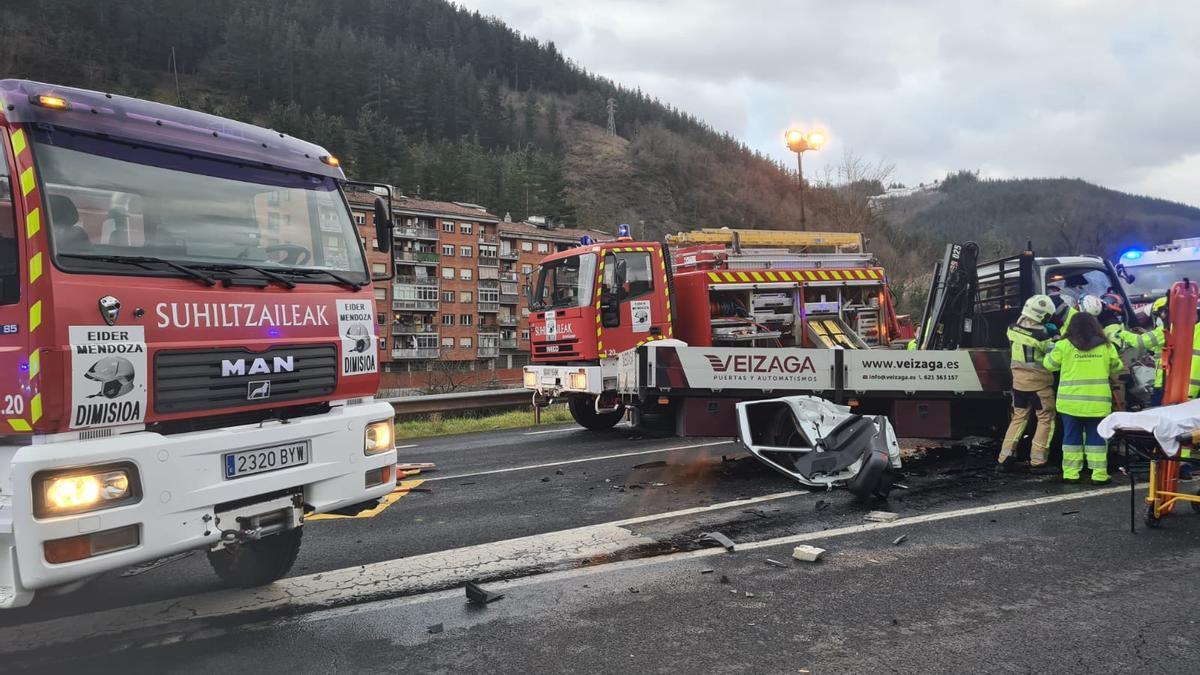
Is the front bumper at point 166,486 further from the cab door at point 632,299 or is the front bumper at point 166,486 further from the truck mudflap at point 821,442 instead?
the cab door at point 632,299

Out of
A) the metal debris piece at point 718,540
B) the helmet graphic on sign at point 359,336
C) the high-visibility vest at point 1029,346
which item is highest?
the helmet graphic on sign at point 359,336

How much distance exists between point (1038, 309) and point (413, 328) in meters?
63.8

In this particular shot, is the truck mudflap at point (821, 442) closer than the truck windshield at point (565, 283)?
Yes

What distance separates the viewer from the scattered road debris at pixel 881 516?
5645 millimetres

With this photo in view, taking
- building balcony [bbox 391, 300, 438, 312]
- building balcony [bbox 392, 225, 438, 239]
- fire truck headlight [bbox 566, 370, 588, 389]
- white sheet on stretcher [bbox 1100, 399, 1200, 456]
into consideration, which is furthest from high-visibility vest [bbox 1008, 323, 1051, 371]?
building balcony [bbox 391, 300, 438, 312]

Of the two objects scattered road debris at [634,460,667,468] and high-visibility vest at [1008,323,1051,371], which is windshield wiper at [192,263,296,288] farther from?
high-visibility vest at [1008,323,1051,371]

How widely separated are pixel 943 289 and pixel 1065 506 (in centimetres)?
377

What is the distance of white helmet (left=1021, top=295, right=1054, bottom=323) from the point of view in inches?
292

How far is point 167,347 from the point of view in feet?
10.9

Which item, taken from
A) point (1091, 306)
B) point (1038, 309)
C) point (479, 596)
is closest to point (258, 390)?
point (479, 596)

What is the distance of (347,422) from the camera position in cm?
409

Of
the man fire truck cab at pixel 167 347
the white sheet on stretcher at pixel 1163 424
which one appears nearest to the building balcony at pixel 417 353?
the man fire truck cab at pixel 167 347

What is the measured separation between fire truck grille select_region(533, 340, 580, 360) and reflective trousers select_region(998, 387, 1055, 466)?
18.0 feet

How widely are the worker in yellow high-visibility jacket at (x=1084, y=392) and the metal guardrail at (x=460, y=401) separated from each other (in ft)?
27.4
